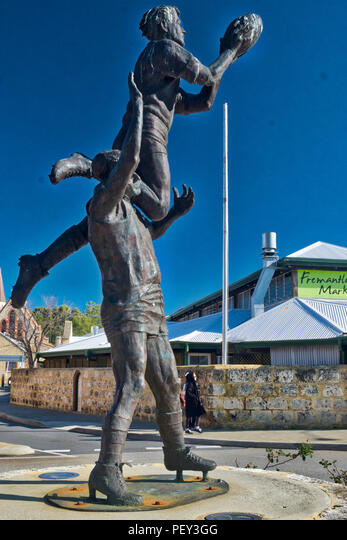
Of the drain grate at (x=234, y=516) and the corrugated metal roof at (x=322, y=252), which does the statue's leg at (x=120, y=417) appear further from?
the corrugated metal roof at (x=322, y=252)

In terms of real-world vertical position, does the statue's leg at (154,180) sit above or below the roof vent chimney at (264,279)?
below

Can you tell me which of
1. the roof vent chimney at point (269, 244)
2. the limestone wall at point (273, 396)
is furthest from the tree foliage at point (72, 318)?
the limestone wall at point (273, 396)

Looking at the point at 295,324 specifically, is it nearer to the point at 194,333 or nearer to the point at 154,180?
the point at 194,333

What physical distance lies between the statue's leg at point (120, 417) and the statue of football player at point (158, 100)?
842 millimetres

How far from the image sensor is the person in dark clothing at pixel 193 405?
40.5 ft

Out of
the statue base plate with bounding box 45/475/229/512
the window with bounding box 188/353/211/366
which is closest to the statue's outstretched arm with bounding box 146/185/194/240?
the statue base plate with bounding box 45/475/229/512

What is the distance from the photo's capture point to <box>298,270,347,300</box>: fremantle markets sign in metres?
22.8

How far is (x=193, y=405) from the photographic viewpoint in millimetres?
12391

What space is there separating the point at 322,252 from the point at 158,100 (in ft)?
69.8

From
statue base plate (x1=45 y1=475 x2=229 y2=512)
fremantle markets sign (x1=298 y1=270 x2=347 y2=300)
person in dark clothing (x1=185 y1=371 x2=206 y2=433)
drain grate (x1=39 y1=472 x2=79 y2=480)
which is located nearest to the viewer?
statue base plate (x1=45 y1=475 x2=229 y2=512)

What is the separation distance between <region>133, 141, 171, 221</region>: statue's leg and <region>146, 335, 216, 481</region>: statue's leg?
3.14 feet

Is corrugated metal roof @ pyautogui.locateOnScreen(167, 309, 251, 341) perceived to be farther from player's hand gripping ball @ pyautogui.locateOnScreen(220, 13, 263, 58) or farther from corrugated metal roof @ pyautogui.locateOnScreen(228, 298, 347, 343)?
player's hand gripping ball @ pyautogui.locateOnScreen(220, 13, 263, 58)

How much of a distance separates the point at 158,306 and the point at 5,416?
15.6 metres

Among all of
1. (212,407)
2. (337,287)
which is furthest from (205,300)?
(212,407)
